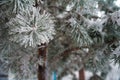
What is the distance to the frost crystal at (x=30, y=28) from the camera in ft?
3.60

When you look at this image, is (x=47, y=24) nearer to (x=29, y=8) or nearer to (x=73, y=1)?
(x=29, y=8)

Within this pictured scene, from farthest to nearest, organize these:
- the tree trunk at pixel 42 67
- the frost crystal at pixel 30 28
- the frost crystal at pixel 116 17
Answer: the tree trunk at pixel 42 67
the frost crystal at pixel 116 17
the frost crystal at pixel 30 28

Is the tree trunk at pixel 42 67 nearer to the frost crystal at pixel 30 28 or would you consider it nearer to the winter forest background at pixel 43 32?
the winter forest background at pixel 43 32

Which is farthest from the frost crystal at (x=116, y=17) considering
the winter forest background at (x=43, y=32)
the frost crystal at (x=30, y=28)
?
the frost crystal at (x=30, y=28)

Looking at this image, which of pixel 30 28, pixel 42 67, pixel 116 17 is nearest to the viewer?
pixel 30 28

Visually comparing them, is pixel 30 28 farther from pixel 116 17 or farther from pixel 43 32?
pixel 116 17

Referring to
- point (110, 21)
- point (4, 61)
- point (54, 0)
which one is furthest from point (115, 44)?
point (4, 61)

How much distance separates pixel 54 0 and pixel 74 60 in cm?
136

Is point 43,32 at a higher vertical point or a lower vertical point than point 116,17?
lower

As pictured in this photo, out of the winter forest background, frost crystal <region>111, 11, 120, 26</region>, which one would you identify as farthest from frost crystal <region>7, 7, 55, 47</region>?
frost crystal <region>111, 11, 120, 26</region>

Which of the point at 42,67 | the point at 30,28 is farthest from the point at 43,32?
the point at 42,67

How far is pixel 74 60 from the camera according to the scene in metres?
2.98

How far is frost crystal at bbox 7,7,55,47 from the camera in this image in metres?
1.10

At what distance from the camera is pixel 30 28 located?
109cm
